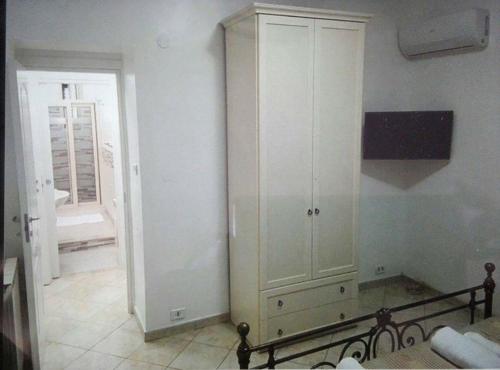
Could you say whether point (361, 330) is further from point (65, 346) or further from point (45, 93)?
point (45, 93)

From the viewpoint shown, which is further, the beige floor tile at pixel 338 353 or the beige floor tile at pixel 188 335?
the beige floor tile at pixel 188 335

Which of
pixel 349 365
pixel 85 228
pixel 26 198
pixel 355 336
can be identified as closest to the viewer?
pixel 349 365

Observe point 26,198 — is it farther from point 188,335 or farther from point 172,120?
point 188,335

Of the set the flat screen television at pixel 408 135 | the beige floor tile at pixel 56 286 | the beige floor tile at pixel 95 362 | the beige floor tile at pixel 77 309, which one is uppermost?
the flat screen television at pixel 408 135

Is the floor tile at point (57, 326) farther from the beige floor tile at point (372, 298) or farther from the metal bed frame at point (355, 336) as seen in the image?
the beige floor tile at point (372, 298)

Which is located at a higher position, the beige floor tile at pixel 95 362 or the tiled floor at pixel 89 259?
the tiled floor at pixel 89 259

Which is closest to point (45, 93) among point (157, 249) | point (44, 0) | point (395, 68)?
point (44, 0)

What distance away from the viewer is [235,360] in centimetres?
247

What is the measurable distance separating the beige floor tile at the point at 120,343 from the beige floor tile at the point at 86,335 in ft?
0.16

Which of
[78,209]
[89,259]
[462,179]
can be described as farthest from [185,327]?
[78,209]

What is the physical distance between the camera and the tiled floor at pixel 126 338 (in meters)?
2.43

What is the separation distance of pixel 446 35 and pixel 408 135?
0.70 meters

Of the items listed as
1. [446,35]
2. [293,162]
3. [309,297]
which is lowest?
[309,297]

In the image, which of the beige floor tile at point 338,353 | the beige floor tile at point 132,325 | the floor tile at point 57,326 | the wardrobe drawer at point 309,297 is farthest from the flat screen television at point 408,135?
Answer: the floor tile at point 57,326
